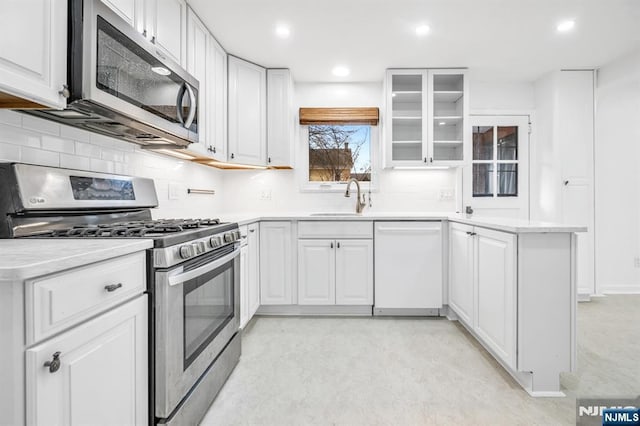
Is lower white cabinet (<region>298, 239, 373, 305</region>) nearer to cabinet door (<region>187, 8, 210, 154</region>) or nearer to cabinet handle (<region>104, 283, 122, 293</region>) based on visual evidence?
cabinet door (<region>187, 8, 210, 154</region>)

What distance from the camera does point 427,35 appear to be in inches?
104

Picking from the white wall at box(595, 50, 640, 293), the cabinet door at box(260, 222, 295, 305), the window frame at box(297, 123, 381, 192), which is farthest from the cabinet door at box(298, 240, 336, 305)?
the white wall at box(595, 50, 640, 293)

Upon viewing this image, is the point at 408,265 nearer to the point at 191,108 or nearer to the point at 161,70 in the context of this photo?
the point at 191,108

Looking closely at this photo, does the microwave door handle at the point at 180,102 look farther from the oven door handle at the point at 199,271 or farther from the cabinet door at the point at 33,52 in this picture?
the oven door handle at the point at 199,271

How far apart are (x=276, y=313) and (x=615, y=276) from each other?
12.8ft

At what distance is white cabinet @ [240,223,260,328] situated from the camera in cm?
241

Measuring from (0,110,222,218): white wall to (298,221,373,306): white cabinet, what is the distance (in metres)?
1.05

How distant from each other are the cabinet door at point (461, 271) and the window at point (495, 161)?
1205mm

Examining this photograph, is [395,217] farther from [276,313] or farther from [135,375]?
[135,375]

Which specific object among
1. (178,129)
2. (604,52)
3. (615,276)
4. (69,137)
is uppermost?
(604,52)

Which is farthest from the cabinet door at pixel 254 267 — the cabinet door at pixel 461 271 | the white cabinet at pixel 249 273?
the cabinet door at pixel 461 271

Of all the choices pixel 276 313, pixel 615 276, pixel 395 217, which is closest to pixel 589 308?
pixel 615 276

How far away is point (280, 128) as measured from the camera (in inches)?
127

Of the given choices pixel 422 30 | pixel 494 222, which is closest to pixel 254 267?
pixel 494 222
